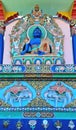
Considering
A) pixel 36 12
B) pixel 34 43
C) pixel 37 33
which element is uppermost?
pixel 36 12

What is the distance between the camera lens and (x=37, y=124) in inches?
242

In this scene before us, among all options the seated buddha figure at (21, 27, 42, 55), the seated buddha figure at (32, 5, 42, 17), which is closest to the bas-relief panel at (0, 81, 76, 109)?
the seated buddha figure at (21, 27, 42, 55)

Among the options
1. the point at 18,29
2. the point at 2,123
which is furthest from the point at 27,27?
the point at 2,123

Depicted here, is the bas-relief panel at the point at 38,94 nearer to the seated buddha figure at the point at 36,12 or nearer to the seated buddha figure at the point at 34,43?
the seated buddha figure at the point at 34,43

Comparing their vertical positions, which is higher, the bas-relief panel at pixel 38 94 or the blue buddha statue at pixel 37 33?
the blue buddha statue at pixel 37 33

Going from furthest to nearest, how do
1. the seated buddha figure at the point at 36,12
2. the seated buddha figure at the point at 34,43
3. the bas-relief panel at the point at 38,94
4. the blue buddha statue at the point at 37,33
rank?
the seated buddha figure at the point at 36,12
the blue buddha statue at the point at 37,33
the seated buddha figure at the point at 34,43
the bas-relief panel at the point at 38,94

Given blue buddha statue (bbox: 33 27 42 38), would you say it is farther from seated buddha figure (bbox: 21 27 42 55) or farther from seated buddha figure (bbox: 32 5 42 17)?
seated buddha figure (bbox: 32 5 42 17)

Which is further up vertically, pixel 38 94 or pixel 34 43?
pixel 34 43

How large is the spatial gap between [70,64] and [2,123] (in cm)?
183

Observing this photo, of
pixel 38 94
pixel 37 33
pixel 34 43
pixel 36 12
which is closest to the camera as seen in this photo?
pixel 38 94

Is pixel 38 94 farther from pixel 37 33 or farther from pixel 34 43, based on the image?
pixel 37 33

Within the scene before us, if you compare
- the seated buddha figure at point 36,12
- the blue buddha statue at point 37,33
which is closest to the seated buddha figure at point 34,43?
the blue buddha statue at point 37,33

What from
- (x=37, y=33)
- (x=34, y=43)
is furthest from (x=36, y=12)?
(x=34, y=43)

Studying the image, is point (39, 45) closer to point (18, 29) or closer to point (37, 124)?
point (18, 29)
